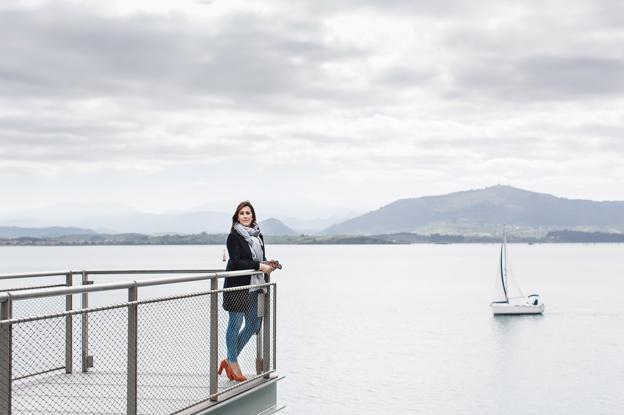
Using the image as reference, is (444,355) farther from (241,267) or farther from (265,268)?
(241,267)

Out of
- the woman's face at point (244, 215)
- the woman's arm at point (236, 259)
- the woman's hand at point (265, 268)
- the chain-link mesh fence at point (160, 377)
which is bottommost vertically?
the chain-link mesh fence at point (160, 377)

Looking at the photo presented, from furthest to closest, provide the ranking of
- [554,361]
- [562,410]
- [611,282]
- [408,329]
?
[611,282]
[408,329]
[554,361]
[562,410]

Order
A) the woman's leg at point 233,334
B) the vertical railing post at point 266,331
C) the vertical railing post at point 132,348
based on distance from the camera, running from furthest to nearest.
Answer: the vertical railing post at point 266,331 < the woman's leg at point 233,334 < the vertical railing post at point 132,348

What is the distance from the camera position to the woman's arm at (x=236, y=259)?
9953 millimetres

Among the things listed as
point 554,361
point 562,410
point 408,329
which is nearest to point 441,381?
point 562,410

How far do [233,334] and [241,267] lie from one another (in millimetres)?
811

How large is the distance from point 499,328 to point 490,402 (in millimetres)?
37809

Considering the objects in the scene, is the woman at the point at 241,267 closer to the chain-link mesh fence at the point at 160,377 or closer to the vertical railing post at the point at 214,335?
the chain-link mesh fence at the point at 160,377

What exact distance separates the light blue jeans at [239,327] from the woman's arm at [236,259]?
19.8 inches

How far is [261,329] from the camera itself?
1076 cm

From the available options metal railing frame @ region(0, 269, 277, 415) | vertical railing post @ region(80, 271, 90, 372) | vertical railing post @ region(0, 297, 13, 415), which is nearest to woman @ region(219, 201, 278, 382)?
metal railing frame @ region(0, 269, 277, 415)

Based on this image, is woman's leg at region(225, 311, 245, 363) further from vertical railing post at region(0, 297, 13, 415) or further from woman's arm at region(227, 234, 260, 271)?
vertical railing post at region(0, 297, 13, 415)

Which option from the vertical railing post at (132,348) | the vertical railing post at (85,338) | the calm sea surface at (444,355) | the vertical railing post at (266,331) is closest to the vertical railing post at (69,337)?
the vertical railing post at (85,338)

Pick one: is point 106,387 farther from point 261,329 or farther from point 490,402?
point 490,402
